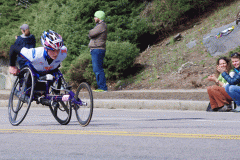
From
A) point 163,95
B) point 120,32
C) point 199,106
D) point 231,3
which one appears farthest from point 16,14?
point 199,106

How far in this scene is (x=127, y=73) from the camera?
58.5 ft

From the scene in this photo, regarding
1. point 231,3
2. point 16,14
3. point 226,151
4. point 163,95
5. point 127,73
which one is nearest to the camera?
point 226,151

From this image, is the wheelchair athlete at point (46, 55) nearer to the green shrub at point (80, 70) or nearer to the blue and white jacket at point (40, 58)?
the blue and white jacket at point (40, 58)

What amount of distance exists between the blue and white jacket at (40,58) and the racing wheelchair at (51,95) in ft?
0.38

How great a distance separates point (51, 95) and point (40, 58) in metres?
0.63

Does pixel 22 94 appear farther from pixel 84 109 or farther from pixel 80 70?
pixel 80 70

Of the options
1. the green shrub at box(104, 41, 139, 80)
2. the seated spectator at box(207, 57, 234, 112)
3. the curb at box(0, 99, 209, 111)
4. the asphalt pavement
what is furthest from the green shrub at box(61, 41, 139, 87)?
the seated spectator at box(207, 57, 234, 112)

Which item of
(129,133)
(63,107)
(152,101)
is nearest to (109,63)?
(152,101)

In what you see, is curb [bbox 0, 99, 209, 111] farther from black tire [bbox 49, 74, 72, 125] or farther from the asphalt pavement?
black tire [bbox 49, 74, 72, 125]

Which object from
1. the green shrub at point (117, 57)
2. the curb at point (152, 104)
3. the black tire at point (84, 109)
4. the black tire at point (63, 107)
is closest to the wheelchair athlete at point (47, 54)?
the black tire at point (63, 107)

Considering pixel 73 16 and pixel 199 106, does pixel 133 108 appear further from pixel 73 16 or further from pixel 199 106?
pixel 73 16

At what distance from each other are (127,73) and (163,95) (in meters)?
5.18

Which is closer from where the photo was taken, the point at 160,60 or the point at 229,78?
the point at 229,78

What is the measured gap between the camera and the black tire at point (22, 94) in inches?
296
